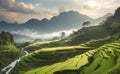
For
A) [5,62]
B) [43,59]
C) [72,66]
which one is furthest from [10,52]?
[72,66]

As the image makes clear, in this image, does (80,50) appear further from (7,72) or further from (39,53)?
(7,72)

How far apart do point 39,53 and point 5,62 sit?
135 feet

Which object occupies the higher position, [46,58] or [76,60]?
[46,58]

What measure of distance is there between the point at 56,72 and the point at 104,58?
16.7 meters

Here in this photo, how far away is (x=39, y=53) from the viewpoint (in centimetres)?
14350

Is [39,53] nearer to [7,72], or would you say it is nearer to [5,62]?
[7,72]

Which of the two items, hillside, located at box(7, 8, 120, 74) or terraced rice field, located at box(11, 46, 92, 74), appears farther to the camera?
terraced rice field, located at box(11, 46, 92, 74)

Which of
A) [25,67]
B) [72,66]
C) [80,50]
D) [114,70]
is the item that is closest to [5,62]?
[25,67]

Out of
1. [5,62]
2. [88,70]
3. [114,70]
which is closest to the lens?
[114,70]

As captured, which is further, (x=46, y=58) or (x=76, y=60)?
(x=46, y=58)

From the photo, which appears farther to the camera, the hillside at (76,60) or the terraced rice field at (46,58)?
the terraced rice field at (46,58)

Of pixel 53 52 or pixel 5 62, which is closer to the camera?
pixel 53 52

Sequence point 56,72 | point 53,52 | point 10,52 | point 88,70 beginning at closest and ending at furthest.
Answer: point 88,70
point 56,72
point 53,52
point 10,52

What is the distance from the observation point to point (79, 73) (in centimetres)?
8075
